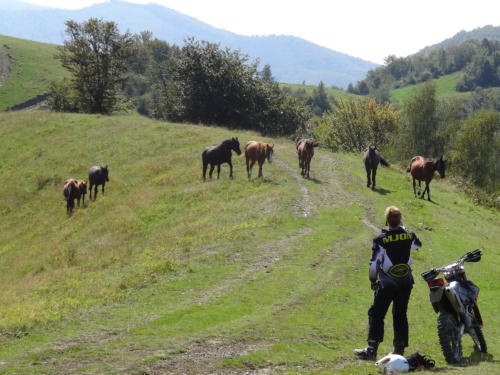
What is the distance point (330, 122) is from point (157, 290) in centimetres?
6572

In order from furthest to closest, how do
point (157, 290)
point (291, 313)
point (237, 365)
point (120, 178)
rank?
1. point (120, 178)
2. point (157, 290)
3. point (291, 313)
4. point (237, 365)

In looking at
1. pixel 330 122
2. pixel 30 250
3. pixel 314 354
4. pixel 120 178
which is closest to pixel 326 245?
pixel 314 354

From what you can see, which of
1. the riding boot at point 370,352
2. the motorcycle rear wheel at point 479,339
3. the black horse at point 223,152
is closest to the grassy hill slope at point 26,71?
the black horse at point 223,152

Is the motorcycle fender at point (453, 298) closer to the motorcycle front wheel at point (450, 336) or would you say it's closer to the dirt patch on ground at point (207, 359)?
the motorcycle front wheel at point (450, 336)

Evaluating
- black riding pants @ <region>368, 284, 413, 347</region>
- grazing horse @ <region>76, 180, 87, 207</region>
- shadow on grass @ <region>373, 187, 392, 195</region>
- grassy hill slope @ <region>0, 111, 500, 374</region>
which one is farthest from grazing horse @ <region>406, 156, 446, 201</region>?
grazing horse @ <region>76, 180, 87, 207</region>

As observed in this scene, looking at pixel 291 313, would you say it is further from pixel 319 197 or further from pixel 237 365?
pixel 319 197

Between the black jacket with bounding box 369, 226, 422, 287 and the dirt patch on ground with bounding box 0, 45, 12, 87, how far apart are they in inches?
5284

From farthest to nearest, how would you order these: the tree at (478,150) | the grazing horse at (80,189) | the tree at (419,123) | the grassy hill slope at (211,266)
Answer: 1. the tree at (419,123)
2. the tree at (478,150)
3. the grazing horse at (80,189)
4. the grassy hill slope at (211,266)

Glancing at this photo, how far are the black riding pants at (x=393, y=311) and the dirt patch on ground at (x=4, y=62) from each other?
441 feet

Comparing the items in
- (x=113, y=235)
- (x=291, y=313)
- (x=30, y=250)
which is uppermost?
(x=291, y=313)

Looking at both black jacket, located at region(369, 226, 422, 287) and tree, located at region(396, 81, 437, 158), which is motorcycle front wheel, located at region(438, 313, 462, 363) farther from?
tree, located at region(396, 81, 437, 158)

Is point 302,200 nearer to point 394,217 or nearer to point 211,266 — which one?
point 211,266

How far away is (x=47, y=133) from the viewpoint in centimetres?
5619

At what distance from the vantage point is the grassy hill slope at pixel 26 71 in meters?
117
